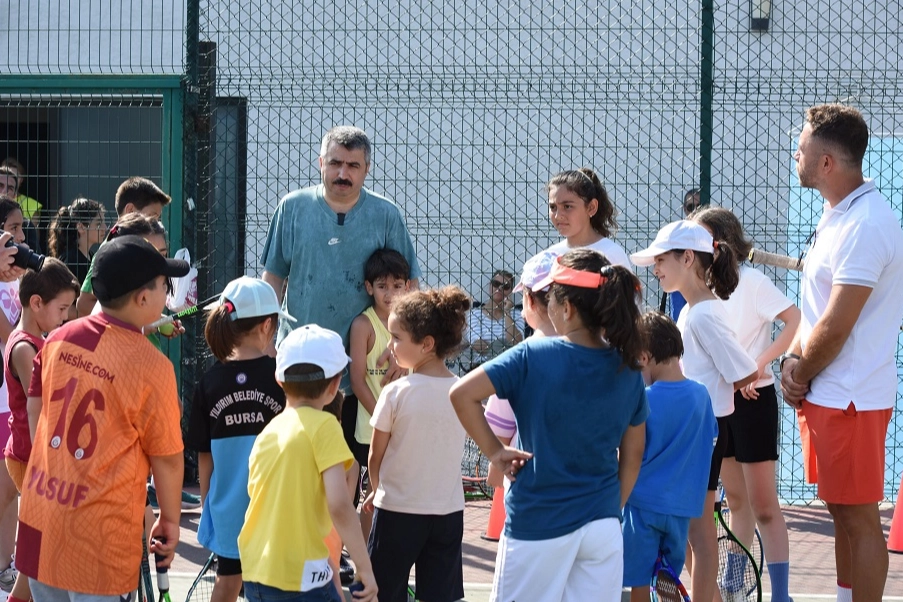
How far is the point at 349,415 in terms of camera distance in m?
5.17

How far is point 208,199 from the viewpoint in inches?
291

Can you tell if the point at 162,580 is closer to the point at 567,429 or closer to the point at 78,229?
the point at 567,429

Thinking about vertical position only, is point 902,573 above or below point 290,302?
below

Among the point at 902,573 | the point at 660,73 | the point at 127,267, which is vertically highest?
the point at 660,73

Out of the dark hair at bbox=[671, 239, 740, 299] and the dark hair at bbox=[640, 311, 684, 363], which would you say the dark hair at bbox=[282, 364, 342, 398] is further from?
the dark hair at bbox=[671, 239, 740, 299]

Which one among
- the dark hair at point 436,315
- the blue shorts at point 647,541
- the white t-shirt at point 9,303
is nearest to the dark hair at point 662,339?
the blue shorts at point 647,541

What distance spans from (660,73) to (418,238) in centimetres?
191

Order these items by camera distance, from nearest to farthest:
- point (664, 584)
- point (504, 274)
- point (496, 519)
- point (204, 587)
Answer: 1. point (664, 584)
2. point (204, 587)
3. point (496, 519)
4. point (504, 274)

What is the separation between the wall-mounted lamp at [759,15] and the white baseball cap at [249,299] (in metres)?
4.87

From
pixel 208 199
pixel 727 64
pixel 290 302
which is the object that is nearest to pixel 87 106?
pixel 208 199

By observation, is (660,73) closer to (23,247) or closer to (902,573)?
(902,573)

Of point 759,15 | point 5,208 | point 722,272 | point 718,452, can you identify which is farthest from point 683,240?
point 759,15

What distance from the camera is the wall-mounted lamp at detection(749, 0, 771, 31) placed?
25.4 ft

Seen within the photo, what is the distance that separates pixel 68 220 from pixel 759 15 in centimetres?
469
